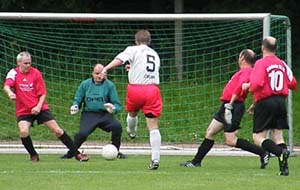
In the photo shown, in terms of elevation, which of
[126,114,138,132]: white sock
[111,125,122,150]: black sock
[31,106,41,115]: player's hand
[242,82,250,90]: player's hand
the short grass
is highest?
[242,82,250,90]: player's hand

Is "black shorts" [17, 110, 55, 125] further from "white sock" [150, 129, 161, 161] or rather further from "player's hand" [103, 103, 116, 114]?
"white sock" [150, 129, 161, 161]

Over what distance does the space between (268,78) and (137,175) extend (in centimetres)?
203

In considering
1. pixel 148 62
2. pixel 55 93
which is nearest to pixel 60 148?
pixel 55 93

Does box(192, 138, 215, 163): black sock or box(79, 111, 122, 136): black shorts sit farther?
box(79, 111, 122, 136): black shorts

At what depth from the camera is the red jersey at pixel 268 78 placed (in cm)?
1377

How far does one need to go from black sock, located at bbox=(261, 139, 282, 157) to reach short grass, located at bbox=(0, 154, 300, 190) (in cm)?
30

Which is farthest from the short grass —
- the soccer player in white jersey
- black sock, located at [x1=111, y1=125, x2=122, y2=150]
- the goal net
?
the goal net

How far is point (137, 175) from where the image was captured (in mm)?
13695

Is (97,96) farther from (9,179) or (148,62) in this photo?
(9,179)

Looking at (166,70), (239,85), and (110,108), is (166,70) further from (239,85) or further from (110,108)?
(239,85)

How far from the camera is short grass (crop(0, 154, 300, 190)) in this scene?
40.7 ft

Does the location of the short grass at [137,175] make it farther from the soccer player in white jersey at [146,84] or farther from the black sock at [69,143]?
the soccer player in white jersey at [146,84]

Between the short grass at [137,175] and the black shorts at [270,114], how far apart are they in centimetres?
62

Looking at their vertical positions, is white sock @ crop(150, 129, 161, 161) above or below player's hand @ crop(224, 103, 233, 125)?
below
